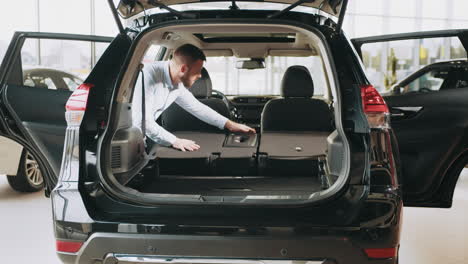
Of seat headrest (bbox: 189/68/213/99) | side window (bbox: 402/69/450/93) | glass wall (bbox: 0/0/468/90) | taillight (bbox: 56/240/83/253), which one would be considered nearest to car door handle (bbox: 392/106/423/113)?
side window (bbox: 402/69/450/93)

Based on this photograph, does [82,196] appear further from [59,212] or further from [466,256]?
[466,256]

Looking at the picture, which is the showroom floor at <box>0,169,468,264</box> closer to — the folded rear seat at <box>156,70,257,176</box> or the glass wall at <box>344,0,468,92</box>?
the folded rear seat at <box>156,70,257,176</box>

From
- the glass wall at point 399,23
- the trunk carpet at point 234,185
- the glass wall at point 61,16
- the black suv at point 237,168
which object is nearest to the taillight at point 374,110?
the black suv at point 237,168

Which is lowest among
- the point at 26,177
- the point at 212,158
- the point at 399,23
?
the point at 26,177

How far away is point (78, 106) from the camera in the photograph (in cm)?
169

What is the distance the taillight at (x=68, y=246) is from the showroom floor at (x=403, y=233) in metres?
1.15

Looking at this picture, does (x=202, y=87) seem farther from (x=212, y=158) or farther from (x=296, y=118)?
(x=212, y=158)

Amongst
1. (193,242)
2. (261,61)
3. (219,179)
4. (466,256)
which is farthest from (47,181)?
(466,256)

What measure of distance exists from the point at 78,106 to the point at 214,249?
680mm

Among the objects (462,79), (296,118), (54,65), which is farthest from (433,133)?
(54,65)

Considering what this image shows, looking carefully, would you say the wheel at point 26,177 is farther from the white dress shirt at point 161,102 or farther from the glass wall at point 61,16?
the glass wall at point 61,16

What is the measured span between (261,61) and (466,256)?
1887mm

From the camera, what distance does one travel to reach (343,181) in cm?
161

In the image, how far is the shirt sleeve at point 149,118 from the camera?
2.39 m
